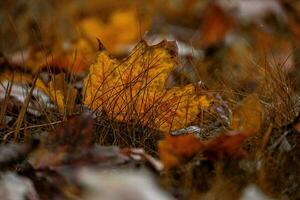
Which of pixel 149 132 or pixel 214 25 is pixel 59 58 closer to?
pixel 149 132

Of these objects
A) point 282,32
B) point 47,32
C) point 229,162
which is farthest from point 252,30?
point 229,162

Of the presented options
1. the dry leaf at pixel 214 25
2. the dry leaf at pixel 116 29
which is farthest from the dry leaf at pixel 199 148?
the dry leaf at pixel 214 25

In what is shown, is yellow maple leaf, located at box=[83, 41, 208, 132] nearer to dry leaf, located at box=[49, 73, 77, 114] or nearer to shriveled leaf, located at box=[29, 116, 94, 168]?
dry leaf, located at box=[49, 73, 77, 114]

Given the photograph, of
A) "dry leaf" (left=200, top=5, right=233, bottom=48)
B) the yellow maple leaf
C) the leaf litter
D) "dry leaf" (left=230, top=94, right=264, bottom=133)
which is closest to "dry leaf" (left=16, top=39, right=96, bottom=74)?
the leaf litter

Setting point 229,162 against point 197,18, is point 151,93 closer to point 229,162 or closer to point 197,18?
point 229,162

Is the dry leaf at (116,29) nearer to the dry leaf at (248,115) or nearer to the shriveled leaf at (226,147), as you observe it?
the dry leaf at (248,115)

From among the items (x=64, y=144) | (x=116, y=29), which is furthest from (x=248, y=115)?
(x=116, y=29)

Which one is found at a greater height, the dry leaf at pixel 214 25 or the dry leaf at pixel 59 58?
the dry leaf at pixel 59 58
